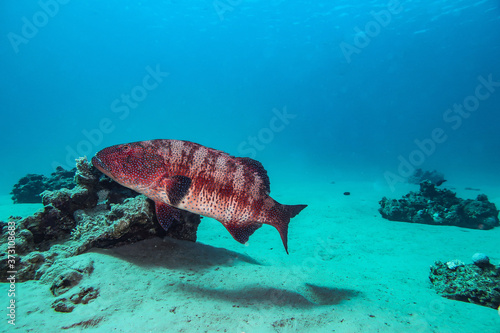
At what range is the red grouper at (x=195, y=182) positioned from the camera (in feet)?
10.1

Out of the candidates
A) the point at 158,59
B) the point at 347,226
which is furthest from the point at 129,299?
the point at 158,59

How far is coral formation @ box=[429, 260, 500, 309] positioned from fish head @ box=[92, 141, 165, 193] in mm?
5642

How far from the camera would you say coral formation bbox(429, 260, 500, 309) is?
13.5ft

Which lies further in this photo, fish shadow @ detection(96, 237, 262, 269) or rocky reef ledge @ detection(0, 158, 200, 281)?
fish shadow @ detection(96, 237, 262, 269)

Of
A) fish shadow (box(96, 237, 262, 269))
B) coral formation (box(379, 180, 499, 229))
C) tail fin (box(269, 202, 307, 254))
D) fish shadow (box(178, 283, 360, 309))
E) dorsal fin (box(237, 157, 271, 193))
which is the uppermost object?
coral formation (box(379, 180, 499, 229))

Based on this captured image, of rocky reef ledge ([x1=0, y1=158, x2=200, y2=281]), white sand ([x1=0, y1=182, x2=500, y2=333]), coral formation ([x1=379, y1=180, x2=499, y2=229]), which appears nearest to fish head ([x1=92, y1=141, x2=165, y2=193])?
rocky reef ledge ([x1=0, y1=158, x2=200, y2=281])

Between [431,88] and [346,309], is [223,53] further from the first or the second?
[346,309]

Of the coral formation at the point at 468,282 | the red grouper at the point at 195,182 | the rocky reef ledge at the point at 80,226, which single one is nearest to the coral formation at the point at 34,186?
the rocky reef ledge at the point at 80,226

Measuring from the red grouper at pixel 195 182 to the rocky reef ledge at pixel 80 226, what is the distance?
3.53ft

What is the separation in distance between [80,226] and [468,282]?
7521mm

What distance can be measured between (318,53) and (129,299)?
109265 millimetres

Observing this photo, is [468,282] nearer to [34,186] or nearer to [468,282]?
[468,282]

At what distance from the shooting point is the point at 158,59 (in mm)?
117188

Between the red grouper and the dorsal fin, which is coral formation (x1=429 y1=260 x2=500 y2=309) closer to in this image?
the red grouper
